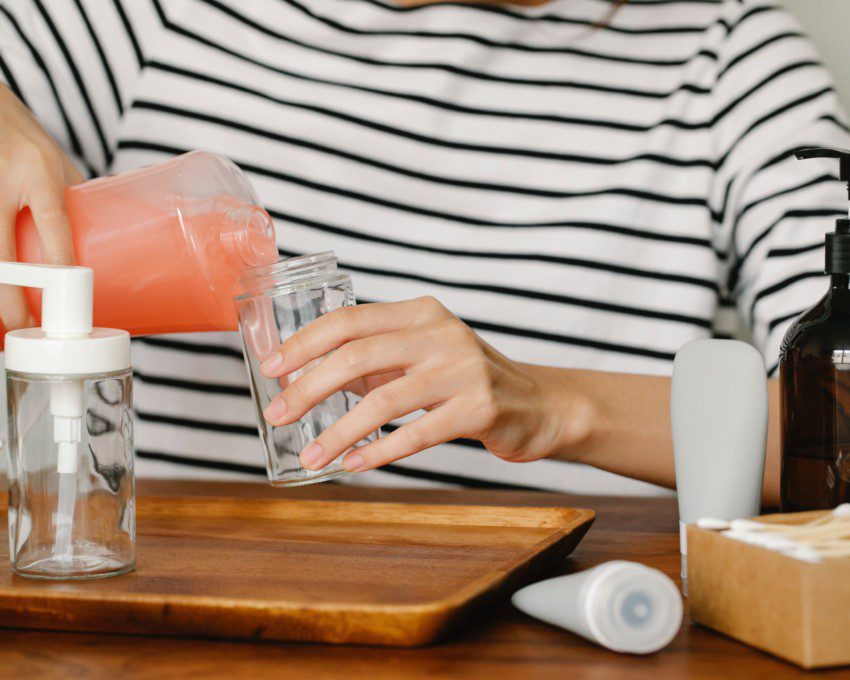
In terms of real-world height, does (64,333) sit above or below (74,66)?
below

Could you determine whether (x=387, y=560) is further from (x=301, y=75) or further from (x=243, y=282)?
(x=301, y=75)

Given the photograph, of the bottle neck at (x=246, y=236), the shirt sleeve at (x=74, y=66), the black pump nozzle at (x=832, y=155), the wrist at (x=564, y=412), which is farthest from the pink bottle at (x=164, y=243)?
the shirt sleeve at (x=74, y=66)

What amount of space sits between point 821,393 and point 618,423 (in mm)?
261

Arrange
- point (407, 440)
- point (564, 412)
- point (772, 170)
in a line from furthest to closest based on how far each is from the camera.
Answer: point (772, 170)
point (564, 412)
point (407, 440)

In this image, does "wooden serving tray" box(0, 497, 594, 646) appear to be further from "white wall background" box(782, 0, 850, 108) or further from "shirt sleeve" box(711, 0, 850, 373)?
"white wall background" box(782, 0, 850, 108)

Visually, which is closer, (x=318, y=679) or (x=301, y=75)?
(x=318, y=679)

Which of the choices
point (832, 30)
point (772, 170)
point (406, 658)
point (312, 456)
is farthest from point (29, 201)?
point (832, 30)

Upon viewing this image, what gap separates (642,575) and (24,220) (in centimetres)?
51

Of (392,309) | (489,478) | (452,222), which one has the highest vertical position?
(452,222)

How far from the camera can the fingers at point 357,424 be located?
25.3 inches

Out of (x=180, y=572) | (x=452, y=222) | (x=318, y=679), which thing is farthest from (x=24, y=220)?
(x=452, y=222)

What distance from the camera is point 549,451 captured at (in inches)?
32.4

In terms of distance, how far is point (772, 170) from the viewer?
1.06m

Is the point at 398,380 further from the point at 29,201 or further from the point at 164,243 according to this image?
the point at 29,201
